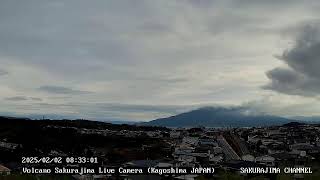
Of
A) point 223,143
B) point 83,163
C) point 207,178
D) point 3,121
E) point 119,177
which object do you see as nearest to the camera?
point 207,178

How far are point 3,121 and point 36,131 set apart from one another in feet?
53.4

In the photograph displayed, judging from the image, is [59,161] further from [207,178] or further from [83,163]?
[207,178]

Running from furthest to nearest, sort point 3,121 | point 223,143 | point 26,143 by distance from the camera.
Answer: point 3,121, point 223,143, point 26,143

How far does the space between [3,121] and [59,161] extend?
62.5 m

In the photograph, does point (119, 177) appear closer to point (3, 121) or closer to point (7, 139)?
point (7, 139)

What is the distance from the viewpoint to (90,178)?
105ft

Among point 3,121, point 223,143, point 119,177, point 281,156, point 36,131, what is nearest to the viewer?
point 119,177

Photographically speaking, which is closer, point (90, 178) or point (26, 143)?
point (90, 178)

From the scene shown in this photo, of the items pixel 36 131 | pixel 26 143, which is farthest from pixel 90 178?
pixel 36 131

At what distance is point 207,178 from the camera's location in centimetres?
2822

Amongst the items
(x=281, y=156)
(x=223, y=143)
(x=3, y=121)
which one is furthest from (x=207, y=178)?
(x=3, y=121)

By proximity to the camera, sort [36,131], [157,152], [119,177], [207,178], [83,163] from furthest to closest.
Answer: [36,131] < [157,152] < [83,163] < [119,177] < [207,178]

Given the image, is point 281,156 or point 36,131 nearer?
point 281,156

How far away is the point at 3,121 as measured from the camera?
298 ft
